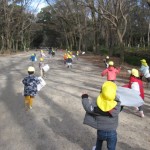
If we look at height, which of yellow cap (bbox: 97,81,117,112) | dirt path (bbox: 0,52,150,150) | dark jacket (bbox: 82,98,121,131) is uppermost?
yellow cap (bbox: 97,81,117,112)

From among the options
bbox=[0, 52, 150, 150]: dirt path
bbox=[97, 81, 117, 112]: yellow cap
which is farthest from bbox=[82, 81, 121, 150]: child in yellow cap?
bbox=[0, 52, 150, 150]: dirt path

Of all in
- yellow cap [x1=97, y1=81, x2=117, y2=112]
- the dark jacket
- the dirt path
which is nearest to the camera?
yellow cap [x1=97, y1=81, x2=117, y2=112]

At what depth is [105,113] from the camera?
5965 mm

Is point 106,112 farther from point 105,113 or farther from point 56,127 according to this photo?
point 56,127

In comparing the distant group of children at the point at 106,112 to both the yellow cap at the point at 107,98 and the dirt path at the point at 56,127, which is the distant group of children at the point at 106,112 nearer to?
the yellow cap at the point at 107,98

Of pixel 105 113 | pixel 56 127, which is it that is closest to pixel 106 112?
pixel 105 113

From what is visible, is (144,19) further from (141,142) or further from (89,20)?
(141,142)

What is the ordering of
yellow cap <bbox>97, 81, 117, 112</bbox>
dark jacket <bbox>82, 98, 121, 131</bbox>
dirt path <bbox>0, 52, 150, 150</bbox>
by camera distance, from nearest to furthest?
1. yellow cap <bbox>97, 81, 117, 112</bbox>
2. dark jacket <bbox>82, 98, 121, 131</bbox>
3. dirt path <bbox>0, 52, 150, 150</bbox>

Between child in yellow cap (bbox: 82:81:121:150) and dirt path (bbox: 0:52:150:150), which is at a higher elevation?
child in yellow cap (bbox: 82:81:121:150)

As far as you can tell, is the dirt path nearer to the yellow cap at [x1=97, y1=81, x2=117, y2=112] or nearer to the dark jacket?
the dark jacket

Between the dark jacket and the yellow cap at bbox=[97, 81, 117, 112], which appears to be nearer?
the yellow cap at bbox=[97, 81, 117, 112]

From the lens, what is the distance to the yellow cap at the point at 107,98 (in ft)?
19.1

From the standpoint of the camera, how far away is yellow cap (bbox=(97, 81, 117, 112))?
5812 mm

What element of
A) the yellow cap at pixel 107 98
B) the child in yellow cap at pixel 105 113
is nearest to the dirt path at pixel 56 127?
the child in yellow cap at pixel 105 113
